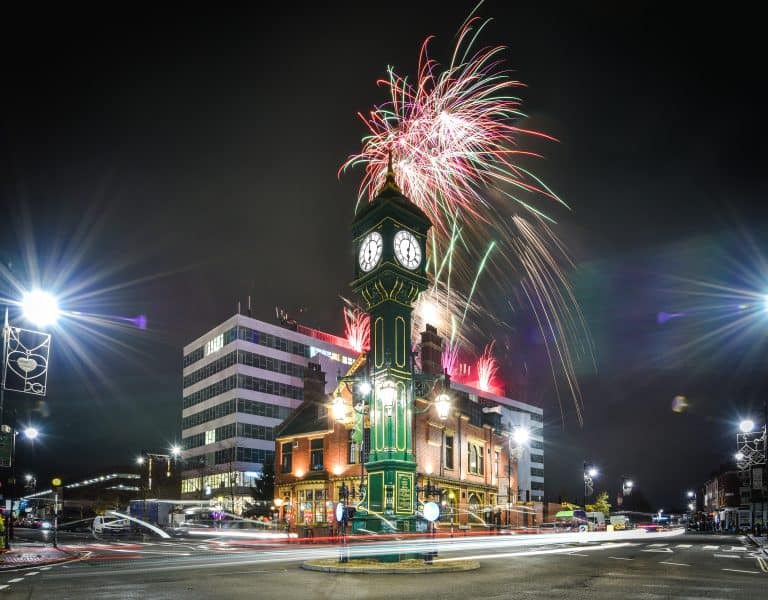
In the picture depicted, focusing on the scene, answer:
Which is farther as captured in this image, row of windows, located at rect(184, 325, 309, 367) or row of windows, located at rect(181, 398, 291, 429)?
row of windows, located at rect(184, 325, 309, 367)

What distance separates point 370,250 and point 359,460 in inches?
854

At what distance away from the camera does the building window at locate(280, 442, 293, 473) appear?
169 feet

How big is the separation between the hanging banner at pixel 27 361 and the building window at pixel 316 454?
29615mm

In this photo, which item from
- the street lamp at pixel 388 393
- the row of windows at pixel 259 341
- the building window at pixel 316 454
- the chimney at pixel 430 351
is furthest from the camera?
the row of windows at pixel 259 341

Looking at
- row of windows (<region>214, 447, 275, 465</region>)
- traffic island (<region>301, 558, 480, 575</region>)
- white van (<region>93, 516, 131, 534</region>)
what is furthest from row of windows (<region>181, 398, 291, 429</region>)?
traffic island (<region>301, 558, 480, 575</region>)

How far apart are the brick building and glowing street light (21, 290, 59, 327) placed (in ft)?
77.7

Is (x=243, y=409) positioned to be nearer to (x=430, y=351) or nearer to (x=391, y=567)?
(x=430, y=351)

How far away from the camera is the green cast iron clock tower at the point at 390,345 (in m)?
26.1

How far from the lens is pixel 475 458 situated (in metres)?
53.7

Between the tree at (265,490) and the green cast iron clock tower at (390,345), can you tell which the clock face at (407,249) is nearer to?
the green cast iron clock tower at (390,345)

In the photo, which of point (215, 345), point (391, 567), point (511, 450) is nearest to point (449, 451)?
point (511, 450)

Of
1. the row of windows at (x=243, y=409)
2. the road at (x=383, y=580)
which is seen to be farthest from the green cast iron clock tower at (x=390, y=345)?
the row of windows at (x=243, y=409)

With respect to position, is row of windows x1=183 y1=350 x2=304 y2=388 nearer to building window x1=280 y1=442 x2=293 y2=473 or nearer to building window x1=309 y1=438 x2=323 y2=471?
building window x1=280 y1=442 x2=293 y2=473

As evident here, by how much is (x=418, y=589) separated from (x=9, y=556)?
19506 mm
